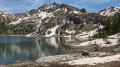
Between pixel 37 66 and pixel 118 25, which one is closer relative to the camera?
pixel 37 66

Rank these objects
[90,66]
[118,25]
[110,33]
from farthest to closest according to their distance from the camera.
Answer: [110,33] < [118,25] < [90,66]

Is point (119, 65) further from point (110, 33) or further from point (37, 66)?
point (110, 33)

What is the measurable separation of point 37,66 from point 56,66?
222 inches

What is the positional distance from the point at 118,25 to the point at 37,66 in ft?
330

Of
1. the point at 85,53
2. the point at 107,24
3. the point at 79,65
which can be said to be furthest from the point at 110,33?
the point at 79,65

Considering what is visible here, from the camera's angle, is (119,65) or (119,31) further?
(119,31)

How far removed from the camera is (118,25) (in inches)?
4641

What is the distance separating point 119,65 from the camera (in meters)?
30.3

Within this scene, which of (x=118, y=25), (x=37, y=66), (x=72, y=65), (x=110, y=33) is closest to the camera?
(x=72, y=65)

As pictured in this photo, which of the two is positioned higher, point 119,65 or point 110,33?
point 110,33

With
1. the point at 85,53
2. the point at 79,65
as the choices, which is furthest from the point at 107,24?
the point at 79,65

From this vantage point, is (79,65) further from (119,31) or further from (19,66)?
(119,31)

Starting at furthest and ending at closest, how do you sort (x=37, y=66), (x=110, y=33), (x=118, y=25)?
(x=110, y=33) < (x=118, y=25) < (x=37, y=66)

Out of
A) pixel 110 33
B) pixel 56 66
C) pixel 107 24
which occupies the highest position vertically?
pixel 107 24
